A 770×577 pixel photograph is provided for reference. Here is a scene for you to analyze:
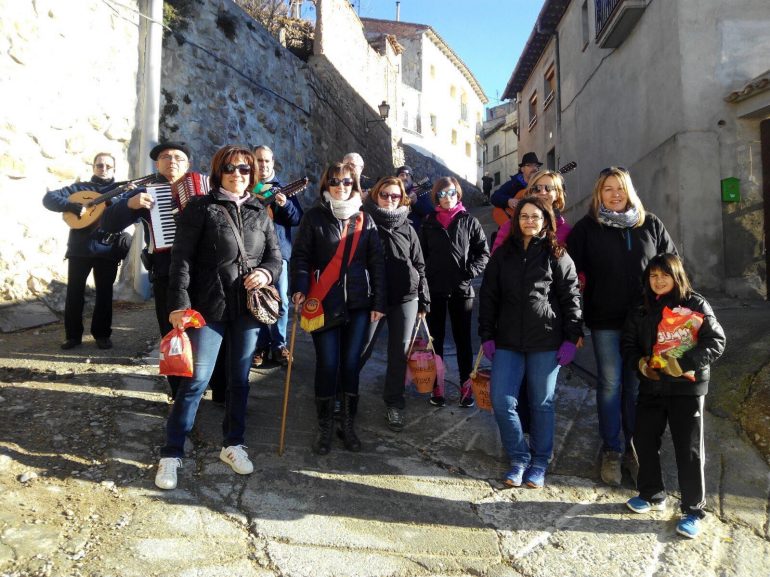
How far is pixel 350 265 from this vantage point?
3.49m

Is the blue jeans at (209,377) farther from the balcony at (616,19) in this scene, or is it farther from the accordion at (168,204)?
the balcony at (616,19)

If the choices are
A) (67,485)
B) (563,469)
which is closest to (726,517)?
(563,469)

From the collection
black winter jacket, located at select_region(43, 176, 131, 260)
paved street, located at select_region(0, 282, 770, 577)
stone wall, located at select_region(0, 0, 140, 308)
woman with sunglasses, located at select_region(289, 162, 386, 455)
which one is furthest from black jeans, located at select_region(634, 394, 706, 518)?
stone wall, located at select_region(0, 0, 140, 308)

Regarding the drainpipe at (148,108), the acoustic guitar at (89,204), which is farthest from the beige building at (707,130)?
the drainpipe at (148,108)

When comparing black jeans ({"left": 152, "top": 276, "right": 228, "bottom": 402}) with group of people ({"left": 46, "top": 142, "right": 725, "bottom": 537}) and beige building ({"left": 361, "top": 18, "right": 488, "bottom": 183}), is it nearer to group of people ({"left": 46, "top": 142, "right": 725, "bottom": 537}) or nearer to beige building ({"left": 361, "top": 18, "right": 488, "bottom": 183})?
group of people ({"left": 46, "top": 142, "right": 725, "bottom": 537})

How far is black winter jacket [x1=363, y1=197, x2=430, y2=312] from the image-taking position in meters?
3.74

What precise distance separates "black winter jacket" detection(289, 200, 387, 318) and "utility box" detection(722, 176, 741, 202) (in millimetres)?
5015

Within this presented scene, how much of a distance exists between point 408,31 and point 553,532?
2870cm

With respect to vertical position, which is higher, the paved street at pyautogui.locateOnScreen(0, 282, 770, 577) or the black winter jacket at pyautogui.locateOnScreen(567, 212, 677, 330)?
the black winter jacket at pyautogui.locateOnScreen(567, 212, 677, 330)

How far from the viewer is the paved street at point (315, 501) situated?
7.98 ft

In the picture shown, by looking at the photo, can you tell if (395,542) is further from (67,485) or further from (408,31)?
(408,31)

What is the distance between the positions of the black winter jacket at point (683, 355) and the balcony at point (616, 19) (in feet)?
21.1

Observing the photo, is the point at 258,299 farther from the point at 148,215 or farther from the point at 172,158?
the point at 172,158

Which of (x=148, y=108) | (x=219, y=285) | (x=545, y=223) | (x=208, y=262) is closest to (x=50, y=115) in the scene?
(x=148, y=108)
